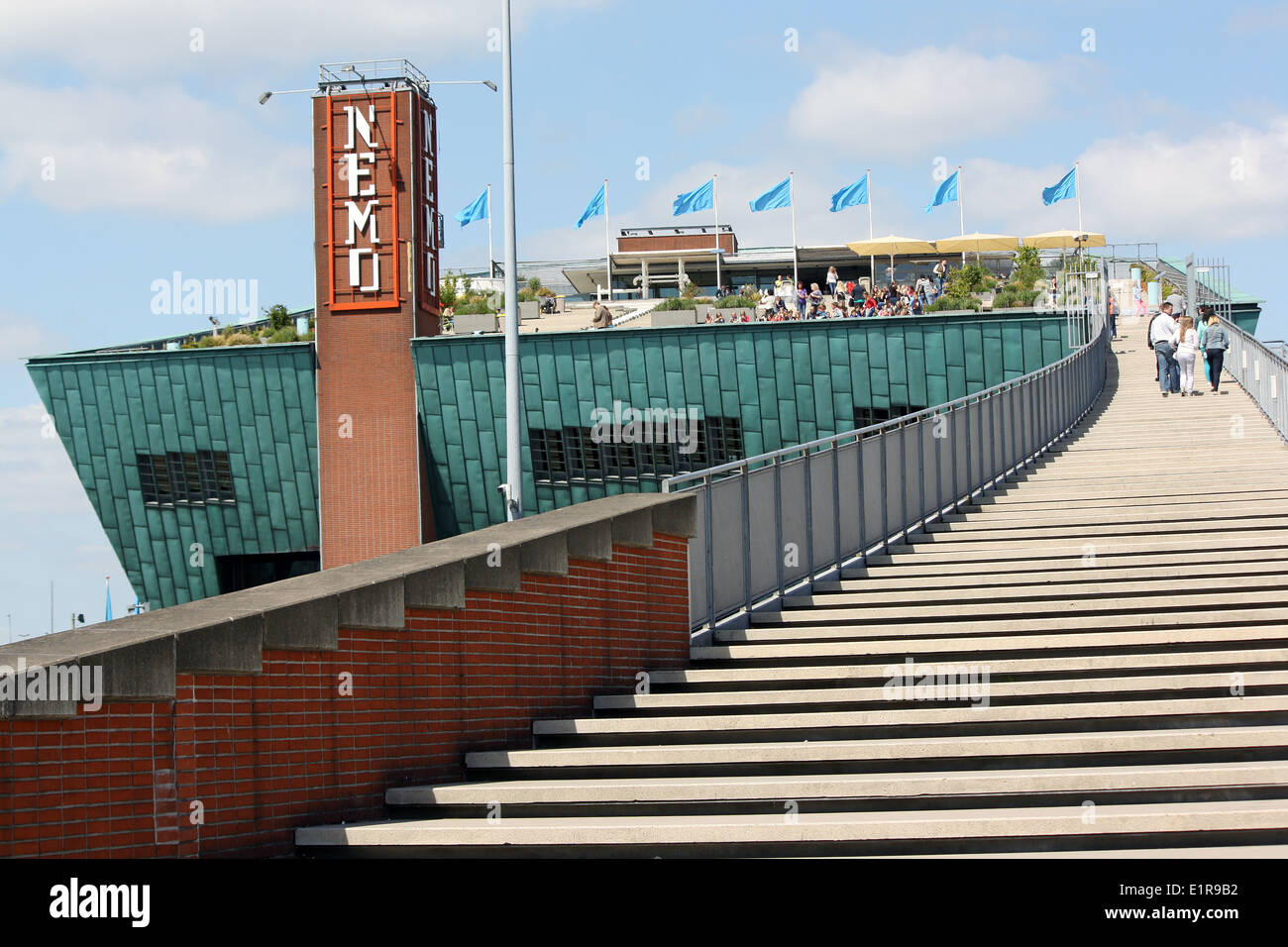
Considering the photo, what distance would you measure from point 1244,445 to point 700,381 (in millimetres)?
23341

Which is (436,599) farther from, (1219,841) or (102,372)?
(102,372)

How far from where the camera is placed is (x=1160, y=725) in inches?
329

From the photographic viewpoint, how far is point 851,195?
67.9 m

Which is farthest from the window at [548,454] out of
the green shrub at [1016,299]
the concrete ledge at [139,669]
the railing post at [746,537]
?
the concrete ledge at [139,669]

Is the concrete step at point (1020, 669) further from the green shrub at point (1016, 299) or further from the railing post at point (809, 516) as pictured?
the green shrub at point (1016, 299)

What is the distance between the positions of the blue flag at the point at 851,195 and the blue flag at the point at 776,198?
310cm

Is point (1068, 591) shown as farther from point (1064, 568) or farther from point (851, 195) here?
point (851, 195)

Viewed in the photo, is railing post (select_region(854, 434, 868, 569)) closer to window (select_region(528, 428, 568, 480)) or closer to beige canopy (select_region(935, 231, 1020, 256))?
window (select_region(528, 428, 568, 480))

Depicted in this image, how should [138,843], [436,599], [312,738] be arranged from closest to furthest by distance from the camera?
1. [138,843]
2. [312,738]
3. [436,599]

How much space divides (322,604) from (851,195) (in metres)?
62.8

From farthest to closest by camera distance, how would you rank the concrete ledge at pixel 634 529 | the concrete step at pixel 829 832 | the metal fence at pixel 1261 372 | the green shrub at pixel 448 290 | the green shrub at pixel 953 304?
1. the green shrub at pixel 448 290
2. the green shrub at pixel 953 304
3. the metal fence at pixel 1261 372
4. the concrete ledge at pixel 634 529
5. the concrete step at pixel 829 832

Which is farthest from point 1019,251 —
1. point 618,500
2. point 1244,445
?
point 618,500

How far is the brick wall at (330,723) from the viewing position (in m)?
6.00

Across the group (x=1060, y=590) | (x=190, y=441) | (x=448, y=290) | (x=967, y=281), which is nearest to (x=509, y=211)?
(x=1060, y=590)
